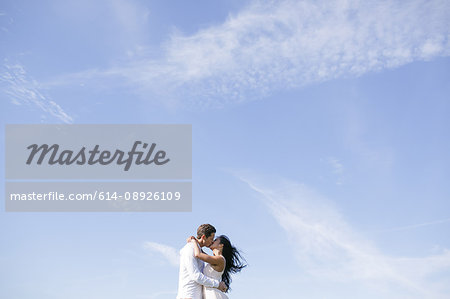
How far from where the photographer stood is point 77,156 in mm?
27062

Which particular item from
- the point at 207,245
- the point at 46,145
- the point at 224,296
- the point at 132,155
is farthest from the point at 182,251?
the point at 46,145

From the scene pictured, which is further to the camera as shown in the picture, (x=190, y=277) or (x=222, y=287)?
(x=222, y=287)

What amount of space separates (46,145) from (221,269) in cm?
1831

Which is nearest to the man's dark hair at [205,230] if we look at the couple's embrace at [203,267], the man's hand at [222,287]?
the couple's embrace at [203,267]

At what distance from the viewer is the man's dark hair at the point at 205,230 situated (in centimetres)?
1242

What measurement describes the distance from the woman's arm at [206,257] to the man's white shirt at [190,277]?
0.10 meters

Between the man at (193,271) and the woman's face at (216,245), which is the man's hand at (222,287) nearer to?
the man at (193,271)

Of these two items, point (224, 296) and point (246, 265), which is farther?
point (246, 265)

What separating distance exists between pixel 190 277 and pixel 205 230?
121 centimetres

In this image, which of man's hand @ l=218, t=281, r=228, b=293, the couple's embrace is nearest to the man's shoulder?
the couple's embrace

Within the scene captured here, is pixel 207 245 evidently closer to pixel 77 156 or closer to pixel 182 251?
pixel 182 251

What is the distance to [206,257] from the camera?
40.4ft

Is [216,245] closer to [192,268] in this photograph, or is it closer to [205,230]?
[205,230]

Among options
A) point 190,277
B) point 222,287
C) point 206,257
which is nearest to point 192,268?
point 190,277
